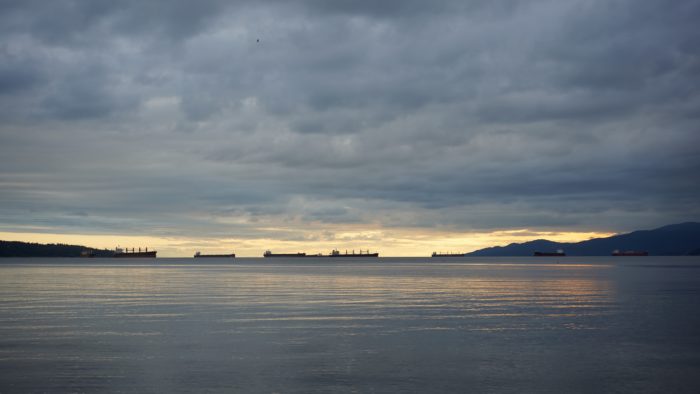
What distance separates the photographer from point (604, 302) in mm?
63688

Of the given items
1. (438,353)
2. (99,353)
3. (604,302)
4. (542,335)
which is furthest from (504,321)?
(99,353)

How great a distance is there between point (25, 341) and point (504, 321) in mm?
31666

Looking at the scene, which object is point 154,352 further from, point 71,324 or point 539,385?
point 539,385

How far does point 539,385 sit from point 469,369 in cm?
375

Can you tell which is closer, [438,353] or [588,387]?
[588,387]

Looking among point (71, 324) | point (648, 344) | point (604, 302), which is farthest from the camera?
point (604, 302)

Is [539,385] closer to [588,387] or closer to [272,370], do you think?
[588,387]

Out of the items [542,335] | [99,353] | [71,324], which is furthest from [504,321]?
[71,324]

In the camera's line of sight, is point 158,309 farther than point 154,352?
Yes

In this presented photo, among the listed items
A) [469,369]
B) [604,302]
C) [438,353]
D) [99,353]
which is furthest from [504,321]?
[99,353]

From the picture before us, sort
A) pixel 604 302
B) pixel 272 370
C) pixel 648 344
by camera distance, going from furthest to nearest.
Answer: pixel 604 302, pixel 648 344, pixel 272 370

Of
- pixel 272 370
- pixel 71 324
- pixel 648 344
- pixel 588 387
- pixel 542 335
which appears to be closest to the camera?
pixel 588 387

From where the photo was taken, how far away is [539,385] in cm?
2664

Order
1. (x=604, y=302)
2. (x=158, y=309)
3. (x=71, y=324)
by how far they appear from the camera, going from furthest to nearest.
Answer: (x=604, y=302), (x=158, y=309), (x=71, y=324)
